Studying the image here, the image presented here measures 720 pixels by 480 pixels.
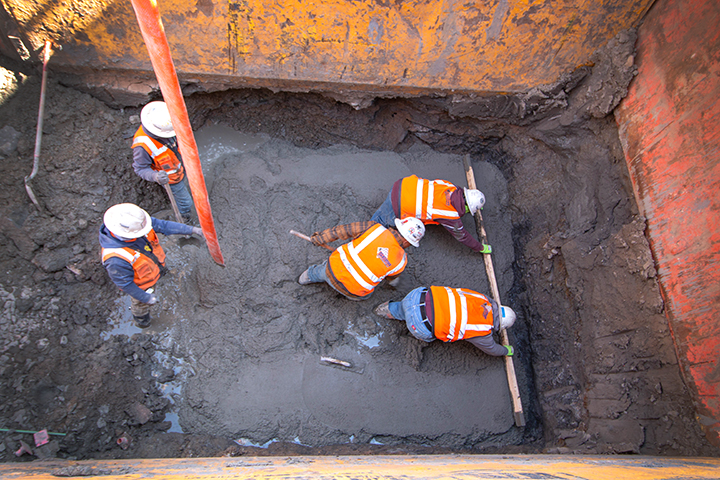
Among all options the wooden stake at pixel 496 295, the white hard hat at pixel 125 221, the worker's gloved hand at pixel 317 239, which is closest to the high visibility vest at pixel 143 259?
the white hard hat at pixel 125 221

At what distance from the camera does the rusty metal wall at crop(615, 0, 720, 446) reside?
8.68ft

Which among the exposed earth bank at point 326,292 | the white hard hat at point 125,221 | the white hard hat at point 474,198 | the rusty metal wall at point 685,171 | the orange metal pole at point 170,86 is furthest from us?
the white hard hat at point 474,198

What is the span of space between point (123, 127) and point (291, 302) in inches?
102

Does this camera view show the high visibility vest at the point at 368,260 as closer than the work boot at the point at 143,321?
Yes

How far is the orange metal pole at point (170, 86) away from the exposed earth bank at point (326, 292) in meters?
1.24

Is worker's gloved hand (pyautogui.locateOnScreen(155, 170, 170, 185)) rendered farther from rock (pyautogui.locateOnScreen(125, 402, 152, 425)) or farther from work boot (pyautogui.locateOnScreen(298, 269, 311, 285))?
rock (pyautogui.locateOnScreen(125, 402, 152, 425))

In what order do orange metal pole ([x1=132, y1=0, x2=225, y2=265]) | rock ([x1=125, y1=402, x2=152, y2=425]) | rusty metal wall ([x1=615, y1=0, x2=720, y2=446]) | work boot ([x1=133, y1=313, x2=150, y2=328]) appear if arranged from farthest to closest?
work boot ([x1=133, y1=313, x2=150, y2=328])
rock ([x1=125, y1=402, x2=152, y2=425])
rusty metal wall ([x1=615, y1=0, x2=720, y2=446])
orange metal pole ([x1=132, y1=0, x2=225, y2=265])

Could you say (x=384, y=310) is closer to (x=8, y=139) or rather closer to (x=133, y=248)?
(x=133, y=248)

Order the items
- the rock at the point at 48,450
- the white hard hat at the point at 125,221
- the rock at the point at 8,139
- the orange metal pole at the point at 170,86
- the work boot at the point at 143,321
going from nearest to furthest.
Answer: the orange metal pole at the point at 170,86, the rock at the point at 48,450, the white hard hat at the point at 125,221, the rock at the point at 8,139, the work boot at the point at 143,321

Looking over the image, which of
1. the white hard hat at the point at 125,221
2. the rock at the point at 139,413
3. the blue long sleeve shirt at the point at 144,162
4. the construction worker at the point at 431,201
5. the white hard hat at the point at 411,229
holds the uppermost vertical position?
the blue long sleeve shirt at the point at 144,162

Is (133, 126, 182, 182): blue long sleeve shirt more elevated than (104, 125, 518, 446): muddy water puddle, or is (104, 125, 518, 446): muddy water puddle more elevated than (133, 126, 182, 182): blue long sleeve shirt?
(133, 126, 182, 182): blue long sleeve shirt

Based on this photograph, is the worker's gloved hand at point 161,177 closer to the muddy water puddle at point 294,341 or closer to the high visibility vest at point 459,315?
the muddy water puddle at point 294,341

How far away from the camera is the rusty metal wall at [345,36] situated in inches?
135

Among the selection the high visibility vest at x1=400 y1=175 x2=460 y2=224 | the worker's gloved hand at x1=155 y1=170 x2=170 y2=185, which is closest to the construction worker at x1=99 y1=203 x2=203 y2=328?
the worker's gloved hand at x1=155 y1=170 x2=170 y2=185
